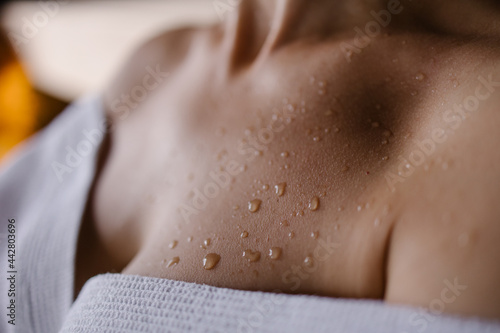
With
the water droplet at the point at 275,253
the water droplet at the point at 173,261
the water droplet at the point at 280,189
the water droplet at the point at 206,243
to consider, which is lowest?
the water droplet at the point at 173,261

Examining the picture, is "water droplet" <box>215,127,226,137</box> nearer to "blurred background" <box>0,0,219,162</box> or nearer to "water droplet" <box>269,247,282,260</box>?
"water droplet" <box>269,247,282,260</box>

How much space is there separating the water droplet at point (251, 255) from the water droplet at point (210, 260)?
0.10ft

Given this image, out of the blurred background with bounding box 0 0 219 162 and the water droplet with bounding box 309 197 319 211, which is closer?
the water droplet with bounding box 309 197 319 211

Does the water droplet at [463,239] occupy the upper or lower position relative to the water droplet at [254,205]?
upper

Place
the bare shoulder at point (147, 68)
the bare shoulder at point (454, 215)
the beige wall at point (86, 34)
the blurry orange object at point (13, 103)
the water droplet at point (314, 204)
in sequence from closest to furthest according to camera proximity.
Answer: the bare shoulder at point (454, 215), the water droplet at point (314, 204), the bare shoulder at point (147, 68), the blurry orange object at point (13, 103), the beige wall at point (86, 34)

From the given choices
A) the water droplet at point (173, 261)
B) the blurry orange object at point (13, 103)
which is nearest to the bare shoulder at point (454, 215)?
the water droplet at point (173, 261)

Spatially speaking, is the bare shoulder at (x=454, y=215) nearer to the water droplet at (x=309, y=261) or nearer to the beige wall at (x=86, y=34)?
the water droplet at (x=309, y=261)

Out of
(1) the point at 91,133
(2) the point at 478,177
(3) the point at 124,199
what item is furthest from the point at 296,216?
(1) the point at 91,133

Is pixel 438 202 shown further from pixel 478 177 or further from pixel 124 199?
pixel 124 199

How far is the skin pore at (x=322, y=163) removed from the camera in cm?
35

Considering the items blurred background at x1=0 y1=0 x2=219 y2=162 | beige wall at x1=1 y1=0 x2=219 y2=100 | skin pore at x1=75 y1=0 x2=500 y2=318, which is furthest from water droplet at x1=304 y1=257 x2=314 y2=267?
beige wall at x1=1 y1=0 x2=219 y2=100

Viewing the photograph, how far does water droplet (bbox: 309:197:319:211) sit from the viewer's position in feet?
1.37

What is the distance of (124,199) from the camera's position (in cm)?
59

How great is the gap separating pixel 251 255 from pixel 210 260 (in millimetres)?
43
